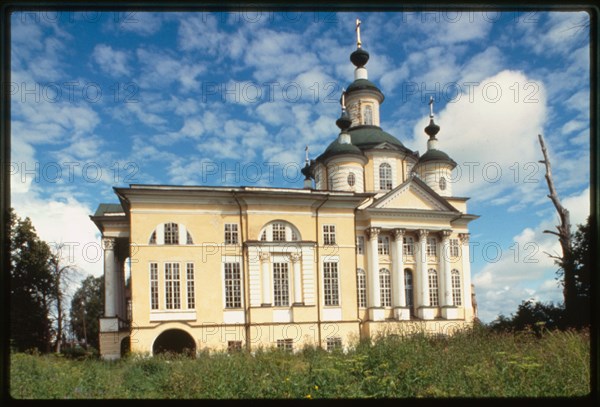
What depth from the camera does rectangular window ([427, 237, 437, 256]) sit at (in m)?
22.5

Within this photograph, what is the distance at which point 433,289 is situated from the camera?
74.0ft

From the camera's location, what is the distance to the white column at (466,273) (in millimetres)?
22344

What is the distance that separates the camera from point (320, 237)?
17906mm

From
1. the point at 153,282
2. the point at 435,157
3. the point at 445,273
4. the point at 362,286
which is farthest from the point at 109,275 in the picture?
the point at 435,157

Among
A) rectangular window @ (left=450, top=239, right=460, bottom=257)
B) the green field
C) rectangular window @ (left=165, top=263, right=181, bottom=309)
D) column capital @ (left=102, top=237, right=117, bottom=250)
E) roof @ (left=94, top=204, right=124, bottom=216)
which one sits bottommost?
the green field

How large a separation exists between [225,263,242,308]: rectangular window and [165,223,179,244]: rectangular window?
6.72ft

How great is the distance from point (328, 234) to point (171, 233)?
576 cm

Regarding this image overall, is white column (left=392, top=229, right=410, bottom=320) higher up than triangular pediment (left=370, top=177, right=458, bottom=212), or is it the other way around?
triangular pediment (left=370, top=177, right=458, bottom=212)

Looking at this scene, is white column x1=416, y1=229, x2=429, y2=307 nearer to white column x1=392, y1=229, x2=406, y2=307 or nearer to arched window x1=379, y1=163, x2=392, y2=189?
white column x1=392, y1=229, x2=406, y2=307

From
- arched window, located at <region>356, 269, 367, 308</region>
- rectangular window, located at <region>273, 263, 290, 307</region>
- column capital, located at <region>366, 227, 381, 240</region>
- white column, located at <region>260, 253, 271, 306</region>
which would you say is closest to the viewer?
white column, located at <region>260, 253, 271, 306</region>

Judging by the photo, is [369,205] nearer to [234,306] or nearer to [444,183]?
[444,183]

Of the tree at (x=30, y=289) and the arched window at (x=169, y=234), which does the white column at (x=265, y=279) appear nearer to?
the arched window at (x=169, y=234)

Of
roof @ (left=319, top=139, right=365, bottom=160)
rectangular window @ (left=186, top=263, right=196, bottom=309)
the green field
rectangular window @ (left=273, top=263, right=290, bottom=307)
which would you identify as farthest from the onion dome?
the green field
